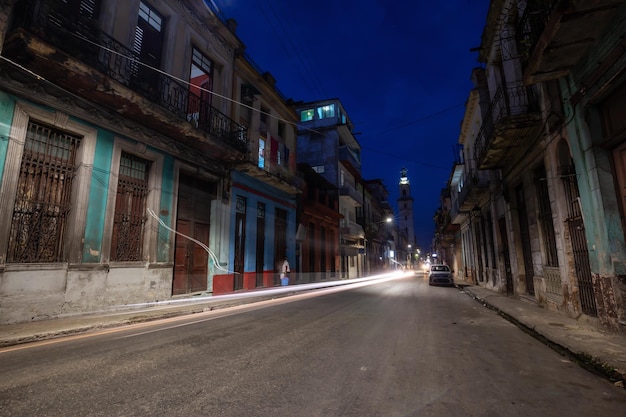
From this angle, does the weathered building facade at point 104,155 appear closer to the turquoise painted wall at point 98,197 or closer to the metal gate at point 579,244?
the turquoise painted wall at point 98,197

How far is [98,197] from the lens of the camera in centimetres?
898

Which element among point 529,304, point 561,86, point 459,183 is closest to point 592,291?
point 529,304

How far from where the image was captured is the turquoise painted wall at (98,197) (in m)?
8.64

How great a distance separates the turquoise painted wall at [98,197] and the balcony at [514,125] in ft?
38.8

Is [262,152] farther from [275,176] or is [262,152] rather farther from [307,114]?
[307,114]

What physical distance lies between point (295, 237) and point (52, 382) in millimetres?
17384

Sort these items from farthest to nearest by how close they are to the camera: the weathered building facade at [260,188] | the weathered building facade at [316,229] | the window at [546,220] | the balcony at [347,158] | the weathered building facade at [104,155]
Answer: the balcony at [347,158] < the weathered building facade at [316,229] < the weathered building facade at [260,188] < the window at [546,220] < the weathered building facade at [104,155]

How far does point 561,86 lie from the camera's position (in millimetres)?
7469

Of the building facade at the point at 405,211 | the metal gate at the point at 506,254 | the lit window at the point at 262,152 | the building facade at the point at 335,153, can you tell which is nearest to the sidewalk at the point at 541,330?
the metal gate at the point at 506,254

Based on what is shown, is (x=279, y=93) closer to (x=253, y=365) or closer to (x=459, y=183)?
(x=459, y=183)

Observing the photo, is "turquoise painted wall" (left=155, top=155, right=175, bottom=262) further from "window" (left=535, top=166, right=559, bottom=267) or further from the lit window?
"window" (left=535, top=166, right=559, bottom=267)

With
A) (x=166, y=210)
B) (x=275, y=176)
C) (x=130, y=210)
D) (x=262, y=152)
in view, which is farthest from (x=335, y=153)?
(x=130, y=210)

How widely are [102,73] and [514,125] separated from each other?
11521 millimetres

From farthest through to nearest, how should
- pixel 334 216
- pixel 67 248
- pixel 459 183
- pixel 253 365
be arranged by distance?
pixel 334 216, pixel 459 183, pixel 67 248, pixel 253 365
